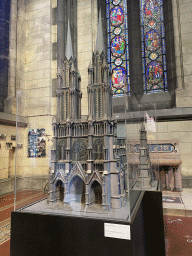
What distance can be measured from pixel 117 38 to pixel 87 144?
10.0 meters

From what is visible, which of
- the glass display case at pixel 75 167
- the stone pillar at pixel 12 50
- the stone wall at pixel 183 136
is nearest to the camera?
the glass display case at pixel 75 167

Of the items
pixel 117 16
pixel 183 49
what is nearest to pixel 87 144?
pixel 183 49

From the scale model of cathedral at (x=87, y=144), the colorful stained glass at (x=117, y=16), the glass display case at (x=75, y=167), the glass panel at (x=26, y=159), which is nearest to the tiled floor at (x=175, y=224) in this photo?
the glass panel at (x=26, y=159)

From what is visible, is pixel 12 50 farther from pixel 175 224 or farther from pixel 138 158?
pixel 175 224

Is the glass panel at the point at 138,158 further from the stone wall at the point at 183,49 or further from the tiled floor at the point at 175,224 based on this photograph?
the stone wall at the point at 183,49

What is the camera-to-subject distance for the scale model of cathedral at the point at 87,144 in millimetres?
2676

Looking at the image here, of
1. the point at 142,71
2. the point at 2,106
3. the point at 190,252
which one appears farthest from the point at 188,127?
the point at 2,106

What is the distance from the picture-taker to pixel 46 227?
2256mm

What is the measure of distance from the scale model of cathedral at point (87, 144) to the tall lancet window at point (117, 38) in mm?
7768

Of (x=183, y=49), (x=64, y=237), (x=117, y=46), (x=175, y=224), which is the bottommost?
(x=175, y=224)

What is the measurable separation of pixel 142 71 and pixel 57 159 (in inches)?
360

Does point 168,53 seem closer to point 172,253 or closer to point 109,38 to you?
point 109,38

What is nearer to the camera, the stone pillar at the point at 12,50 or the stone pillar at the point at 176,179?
the stone pillar at the point at 176,179

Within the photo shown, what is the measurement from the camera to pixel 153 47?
10.7m
